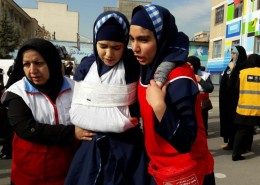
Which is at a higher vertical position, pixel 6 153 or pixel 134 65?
pixel 134 65

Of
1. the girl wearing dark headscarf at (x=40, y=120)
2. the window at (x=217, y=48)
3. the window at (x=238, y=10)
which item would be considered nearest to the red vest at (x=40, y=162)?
the girl wearing dark headscarf at (x=40, y=120)

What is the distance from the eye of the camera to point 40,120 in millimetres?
1840

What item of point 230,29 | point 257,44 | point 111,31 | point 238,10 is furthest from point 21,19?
point 111,31

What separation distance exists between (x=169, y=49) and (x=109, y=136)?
555 mm

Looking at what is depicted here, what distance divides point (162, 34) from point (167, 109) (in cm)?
38

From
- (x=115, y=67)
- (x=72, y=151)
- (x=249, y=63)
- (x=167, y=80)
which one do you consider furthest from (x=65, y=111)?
(x=249, y=63)

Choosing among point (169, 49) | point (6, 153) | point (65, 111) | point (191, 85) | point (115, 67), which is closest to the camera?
point (191, 85)

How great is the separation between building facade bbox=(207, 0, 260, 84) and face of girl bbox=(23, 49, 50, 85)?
68.2 ft

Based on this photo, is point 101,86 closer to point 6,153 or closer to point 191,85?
point 191,85

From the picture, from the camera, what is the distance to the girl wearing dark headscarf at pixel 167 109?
144 centimetres

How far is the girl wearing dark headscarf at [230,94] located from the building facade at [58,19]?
2594 inches

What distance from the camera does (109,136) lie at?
1690mm

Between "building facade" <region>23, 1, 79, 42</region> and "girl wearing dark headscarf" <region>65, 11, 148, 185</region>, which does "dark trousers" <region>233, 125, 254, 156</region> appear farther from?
"building facade" <region>23, 1, 79, 42</region>

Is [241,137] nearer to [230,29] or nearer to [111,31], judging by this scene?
[111,31]
